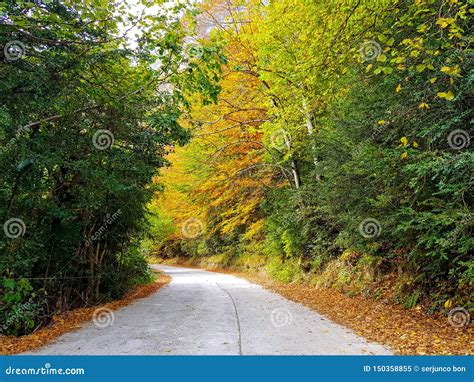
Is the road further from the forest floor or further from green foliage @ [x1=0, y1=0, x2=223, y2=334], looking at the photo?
green foliage @ [x1=0, y1=0, x2=223, y2=334]

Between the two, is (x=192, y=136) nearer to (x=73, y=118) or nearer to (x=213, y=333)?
(x=73, y=118)

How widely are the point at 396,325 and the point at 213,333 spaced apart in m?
3.54

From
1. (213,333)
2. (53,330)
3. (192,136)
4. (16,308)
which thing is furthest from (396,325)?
(16,308)

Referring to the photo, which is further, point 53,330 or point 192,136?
point 192,136

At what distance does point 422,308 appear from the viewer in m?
7.38

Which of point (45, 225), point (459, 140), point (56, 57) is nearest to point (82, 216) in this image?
point (45, 225)

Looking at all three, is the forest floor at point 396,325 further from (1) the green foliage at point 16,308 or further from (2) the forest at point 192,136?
(1) the green foliage at point 16,308

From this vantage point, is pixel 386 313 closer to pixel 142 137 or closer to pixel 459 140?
pixel 459 140

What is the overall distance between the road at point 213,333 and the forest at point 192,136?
1848 mm

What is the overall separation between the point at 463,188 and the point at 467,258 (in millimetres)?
1699

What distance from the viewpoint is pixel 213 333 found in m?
6.47

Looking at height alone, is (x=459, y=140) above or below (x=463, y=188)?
above

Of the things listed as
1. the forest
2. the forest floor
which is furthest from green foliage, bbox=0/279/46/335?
the forest floor

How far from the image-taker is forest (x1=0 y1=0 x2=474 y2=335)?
5.78 metres
